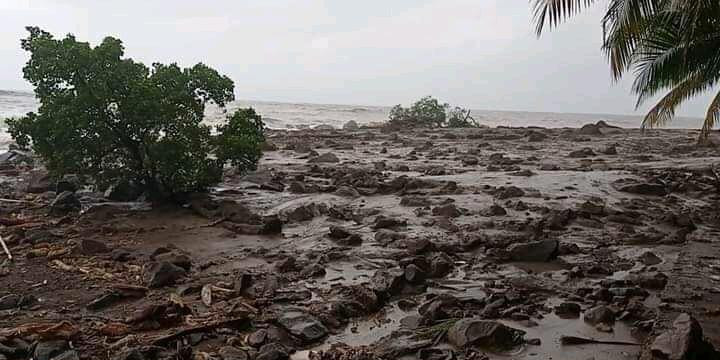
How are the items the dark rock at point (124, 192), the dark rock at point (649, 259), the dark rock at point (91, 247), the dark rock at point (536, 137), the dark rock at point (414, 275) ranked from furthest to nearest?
the dark rock at point (536, 137), the dark rock at point (124, 192), the dark rock at point (91, 247), the dark rock at point (649, 259), the dark rock at point (414, 275)

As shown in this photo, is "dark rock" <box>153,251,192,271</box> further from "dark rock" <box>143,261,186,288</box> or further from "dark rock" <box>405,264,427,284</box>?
"dark rock" <box>405,264,427,284</box>

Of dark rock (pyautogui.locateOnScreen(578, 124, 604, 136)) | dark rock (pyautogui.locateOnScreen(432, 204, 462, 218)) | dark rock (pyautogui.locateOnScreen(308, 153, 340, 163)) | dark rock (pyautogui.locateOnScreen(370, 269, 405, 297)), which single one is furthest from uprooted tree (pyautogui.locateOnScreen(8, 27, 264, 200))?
dark rock (pyautogui.locateOnScreen(578, 124, 604, 136))

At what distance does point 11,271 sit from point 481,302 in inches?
205

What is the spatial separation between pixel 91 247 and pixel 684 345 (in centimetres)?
652

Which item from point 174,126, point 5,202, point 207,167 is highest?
point 174,126

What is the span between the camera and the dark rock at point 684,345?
385 cm

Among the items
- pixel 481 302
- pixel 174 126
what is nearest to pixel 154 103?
pixel 174 126

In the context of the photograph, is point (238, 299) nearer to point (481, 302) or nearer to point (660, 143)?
point (481, 302)

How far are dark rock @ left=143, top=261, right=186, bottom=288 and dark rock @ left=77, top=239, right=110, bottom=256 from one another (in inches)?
51.7

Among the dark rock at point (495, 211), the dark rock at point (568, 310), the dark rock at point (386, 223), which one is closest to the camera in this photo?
the dark rock at point (568, 310)

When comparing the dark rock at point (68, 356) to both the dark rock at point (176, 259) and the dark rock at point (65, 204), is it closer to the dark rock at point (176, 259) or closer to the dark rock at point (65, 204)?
the dark rock at point (176, 259)

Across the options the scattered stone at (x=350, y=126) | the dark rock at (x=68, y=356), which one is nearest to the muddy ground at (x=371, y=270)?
the dark rock at (x=68, y=356)

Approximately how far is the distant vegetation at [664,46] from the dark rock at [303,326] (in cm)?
424

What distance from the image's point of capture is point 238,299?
551 centimetres
